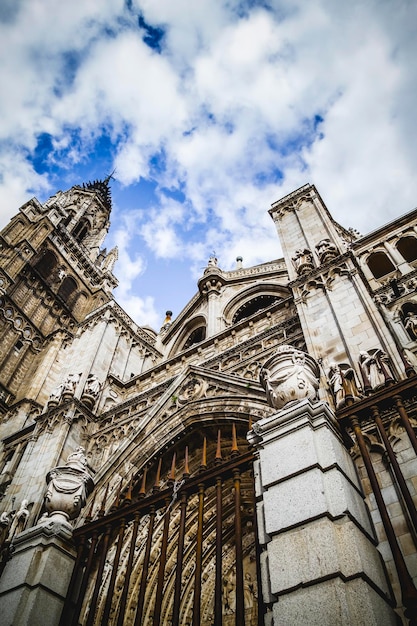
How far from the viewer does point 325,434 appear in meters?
5.02

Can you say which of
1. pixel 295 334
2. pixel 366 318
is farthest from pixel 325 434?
pixel 295 334

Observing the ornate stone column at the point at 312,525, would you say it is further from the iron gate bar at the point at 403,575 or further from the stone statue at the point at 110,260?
the stone statue at the point at 110,260

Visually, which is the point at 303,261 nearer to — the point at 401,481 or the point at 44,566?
the point at 401,481

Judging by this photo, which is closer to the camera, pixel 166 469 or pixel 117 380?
pixel 166 469

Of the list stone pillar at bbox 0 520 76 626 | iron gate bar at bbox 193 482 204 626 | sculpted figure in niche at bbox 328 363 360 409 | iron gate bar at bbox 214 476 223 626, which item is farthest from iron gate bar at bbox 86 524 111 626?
sculpted figure in niche at bbox 328 363 360 409

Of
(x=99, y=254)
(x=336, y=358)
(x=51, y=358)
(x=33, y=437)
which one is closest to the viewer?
(x=336, y=358)

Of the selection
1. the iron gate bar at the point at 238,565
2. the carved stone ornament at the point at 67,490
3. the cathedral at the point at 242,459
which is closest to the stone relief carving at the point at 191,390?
the cathedral at the point at 242,459

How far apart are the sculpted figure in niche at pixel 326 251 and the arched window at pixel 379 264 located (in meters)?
0.84

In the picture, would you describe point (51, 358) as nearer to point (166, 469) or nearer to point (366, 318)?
point (166, 469)

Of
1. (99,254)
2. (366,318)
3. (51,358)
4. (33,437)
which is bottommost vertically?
(366,318)

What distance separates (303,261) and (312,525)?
775 centimetres

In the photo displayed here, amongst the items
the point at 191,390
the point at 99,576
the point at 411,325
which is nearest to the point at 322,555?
the point at 99,576

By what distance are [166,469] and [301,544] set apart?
267 inches

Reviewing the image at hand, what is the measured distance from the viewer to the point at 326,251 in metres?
10.8
